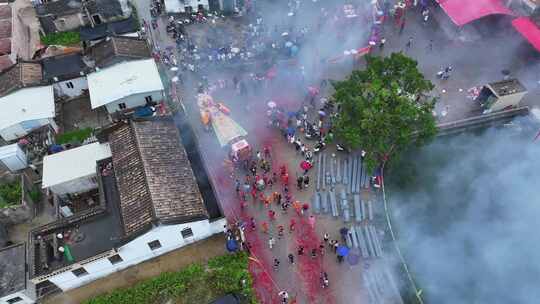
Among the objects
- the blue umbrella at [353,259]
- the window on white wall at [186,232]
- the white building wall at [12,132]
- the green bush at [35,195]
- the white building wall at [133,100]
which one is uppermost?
the white building wall at [133,100]

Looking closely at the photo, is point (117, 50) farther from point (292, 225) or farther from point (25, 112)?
point (292, 225)

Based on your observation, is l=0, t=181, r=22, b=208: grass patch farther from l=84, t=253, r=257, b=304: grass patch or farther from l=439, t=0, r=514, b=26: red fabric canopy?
l=439, t=0, r=514, b=26: red fabric canopy

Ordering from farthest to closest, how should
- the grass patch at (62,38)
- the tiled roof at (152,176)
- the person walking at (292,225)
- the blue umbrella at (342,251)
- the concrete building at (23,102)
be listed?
the grass patch at (62,38) → the concrete building at (23,102) → the person walking at (292,225) → the blue umbrella at (342,251) → the tiled roof at (152,176)

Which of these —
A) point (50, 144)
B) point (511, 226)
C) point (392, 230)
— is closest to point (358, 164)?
point (392, 230)

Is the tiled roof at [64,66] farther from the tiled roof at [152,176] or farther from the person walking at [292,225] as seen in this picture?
the person walking at [292,225]

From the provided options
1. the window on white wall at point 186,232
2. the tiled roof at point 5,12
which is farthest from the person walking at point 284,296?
the tiled roof at point 5,12

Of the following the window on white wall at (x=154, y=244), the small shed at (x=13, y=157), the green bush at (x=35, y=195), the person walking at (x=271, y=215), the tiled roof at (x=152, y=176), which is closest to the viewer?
the tiled roof at (x=152, y=176)
